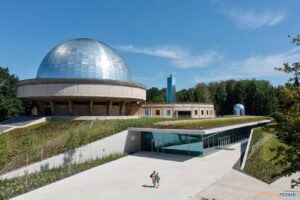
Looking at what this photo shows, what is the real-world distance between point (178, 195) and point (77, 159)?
11954 mm

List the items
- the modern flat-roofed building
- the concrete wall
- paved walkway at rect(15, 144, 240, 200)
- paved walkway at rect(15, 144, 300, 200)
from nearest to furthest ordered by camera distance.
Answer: paved walkway at rect(15, 144, 300, 200) → paved walkway at rect(15, 144, 240, 200) → the concrete wall → the modern flat-roofed building

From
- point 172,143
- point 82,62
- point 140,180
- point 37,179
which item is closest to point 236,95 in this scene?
point 82,62

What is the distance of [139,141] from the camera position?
31344 millimetres

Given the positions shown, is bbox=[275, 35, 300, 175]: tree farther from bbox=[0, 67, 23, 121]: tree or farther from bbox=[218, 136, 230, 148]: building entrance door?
bbox=[0, 67, 23, 121]: tree

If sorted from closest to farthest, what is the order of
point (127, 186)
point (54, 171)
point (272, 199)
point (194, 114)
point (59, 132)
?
point (272, 199) < point (127, 186) < point (54, 171) < point (59, 132) < point (194, 114)

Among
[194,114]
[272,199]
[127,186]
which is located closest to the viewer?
[272,199]

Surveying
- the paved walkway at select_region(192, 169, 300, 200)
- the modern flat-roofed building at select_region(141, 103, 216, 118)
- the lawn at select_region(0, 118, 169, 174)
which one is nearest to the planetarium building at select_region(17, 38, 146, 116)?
the lawn at select_region(0, 118, 169, 174)

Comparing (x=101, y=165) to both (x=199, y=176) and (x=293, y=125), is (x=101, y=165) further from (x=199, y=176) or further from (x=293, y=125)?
(x=293, y=125)

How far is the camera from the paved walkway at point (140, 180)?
617 inches

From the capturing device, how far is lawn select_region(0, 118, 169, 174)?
20203mm

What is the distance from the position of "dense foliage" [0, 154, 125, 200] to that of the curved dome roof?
17.9 metres

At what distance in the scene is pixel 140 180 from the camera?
18812 millimetres

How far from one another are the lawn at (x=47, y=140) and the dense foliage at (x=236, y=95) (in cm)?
6262

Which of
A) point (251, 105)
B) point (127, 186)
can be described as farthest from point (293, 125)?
point (251, 105)
